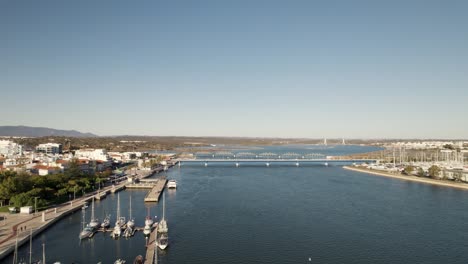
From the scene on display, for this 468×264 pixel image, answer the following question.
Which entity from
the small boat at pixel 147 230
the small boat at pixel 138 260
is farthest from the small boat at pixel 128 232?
the small boat at pixel 138 260

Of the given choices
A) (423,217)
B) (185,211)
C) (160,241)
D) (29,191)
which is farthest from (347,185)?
(29,191)

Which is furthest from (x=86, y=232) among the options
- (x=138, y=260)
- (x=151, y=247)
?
(x=138, y=260)

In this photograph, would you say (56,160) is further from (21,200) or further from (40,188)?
(21,200)

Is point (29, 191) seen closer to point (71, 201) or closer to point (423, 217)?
point (71, 201)

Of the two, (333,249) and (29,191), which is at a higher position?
(29,191)

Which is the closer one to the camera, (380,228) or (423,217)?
(380,228)

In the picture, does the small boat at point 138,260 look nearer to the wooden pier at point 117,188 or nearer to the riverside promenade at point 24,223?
the riverside promenade at point 24,223

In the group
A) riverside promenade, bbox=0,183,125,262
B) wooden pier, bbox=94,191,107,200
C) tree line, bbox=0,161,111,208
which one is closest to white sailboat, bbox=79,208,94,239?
riverside promenade, bbox=0,183,125,262
